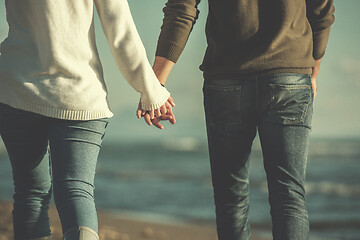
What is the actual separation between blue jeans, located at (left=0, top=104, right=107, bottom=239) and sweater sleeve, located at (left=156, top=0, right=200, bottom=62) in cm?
59

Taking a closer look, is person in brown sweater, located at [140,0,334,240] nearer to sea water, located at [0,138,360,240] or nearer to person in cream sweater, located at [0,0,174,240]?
person in cream sweater, located at [0,0,174,240]

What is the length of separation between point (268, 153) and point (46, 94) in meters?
0.94

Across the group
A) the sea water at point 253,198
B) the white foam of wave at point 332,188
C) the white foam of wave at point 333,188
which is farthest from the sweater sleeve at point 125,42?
the white foam of wave at point 333,188

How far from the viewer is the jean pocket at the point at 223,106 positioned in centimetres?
205

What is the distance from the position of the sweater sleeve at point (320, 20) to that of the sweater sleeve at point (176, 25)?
0.53 m

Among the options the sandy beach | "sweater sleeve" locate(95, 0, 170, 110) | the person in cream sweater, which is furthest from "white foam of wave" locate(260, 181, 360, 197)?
the person in cream sweater

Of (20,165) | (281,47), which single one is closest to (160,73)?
(281,47)

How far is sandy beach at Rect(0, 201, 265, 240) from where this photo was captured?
4.52 m

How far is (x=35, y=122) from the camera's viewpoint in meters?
1.82

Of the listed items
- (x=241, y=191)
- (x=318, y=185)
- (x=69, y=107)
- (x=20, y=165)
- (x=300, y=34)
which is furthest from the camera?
(x=318, y=185)

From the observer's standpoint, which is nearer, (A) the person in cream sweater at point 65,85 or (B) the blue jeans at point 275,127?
(A) the person in cream sweater at point 65,85

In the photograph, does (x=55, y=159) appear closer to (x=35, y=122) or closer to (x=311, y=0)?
(x=35, y=122)

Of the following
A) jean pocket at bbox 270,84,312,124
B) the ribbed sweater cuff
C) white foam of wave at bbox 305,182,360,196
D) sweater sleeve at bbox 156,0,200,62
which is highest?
sweater sleeve at bbox 156,0,200,62

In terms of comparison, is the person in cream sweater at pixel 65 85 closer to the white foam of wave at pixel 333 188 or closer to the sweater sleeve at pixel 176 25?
the sweater sleeve at pixel 176 25
